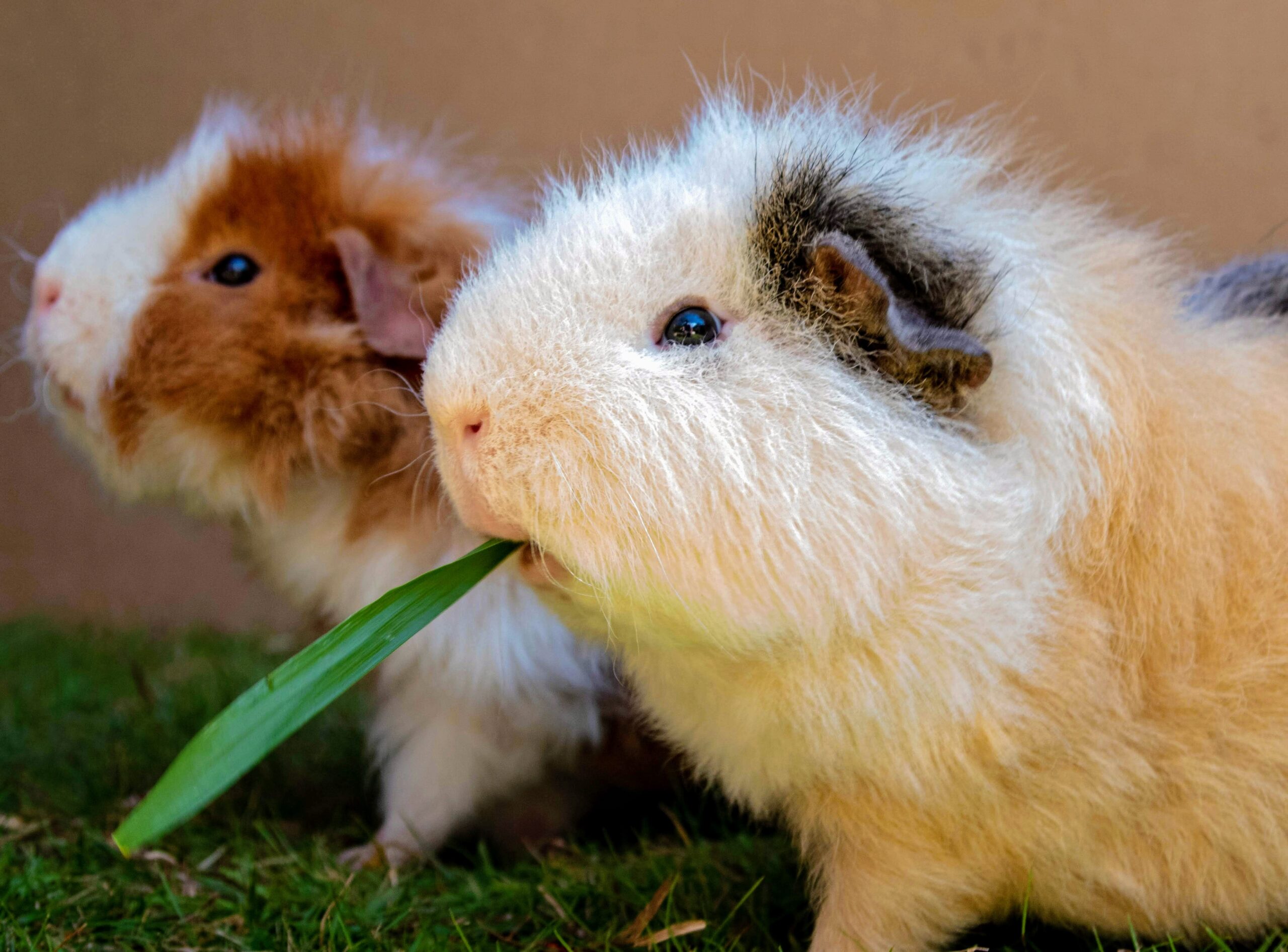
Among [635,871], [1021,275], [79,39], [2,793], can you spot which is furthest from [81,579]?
[1021,275]

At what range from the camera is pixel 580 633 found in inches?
46.6

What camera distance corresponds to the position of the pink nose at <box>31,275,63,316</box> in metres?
1.62

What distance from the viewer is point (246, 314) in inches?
62.0

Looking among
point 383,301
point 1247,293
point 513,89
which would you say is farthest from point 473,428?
point 513,89

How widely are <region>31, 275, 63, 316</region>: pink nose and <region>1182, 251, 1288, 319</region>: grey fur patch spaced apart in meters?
1.51

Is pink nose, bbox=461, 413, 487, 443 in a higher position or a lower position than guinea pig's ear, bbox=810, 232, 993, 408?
higher

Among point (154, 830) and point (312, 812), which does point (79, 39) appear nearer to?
point (312, 812)

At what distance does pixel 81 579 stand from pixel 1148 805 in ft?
11.7

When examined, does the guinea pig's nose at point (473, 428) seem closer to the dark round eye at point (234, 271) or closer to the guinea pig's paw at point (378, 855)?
the dark round eye at point (234, 271)

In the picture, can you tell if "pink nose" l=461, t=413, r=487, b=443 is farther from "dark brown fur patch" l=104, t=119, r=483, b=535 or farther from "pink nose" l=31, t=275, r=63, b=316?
"pink nose" l=31, t=275, r=63, b=316

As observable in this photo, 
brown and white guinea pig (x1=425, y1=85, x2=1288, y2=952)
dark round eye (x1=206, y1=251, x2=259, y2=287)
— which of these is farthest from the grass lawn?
dark round eye (x1=206, y1=251, x2=259, y2=287)

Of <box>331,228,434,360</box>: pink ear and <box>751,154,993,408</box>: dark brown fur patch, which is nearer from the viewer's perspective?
<box>751,154,993,408</box>: dark brown fur patch

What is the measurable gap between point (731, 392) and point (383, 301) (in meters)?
0.74

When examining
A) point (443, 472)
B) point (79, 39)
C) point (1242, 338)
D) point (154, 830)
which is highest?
point (79, 39)
